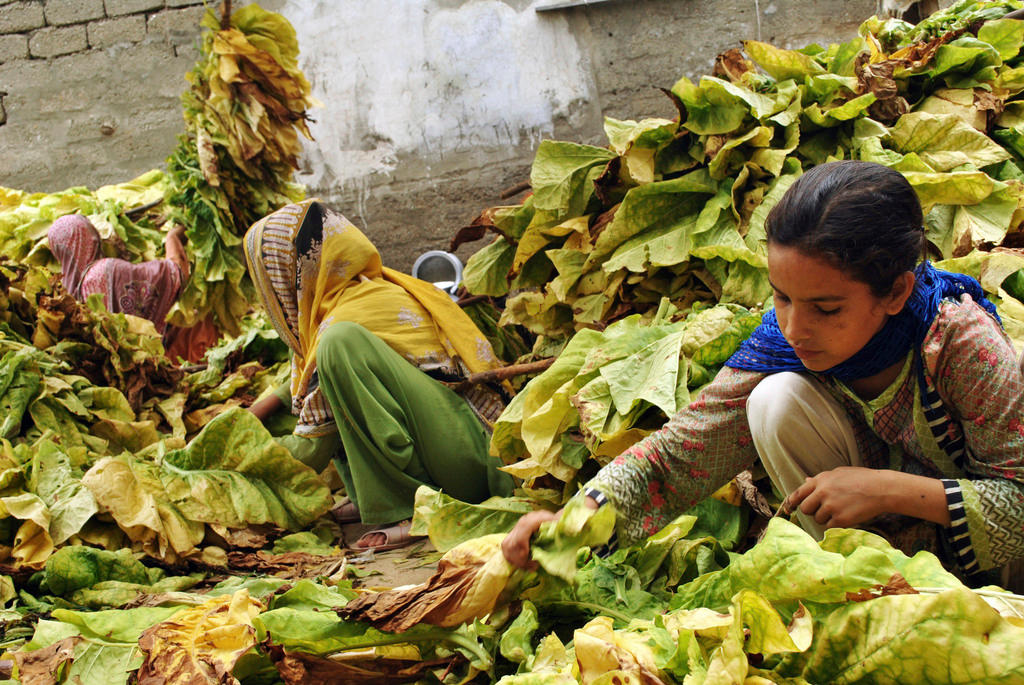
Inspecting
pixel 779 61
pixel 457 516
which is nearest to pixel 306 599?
pixel 457 516

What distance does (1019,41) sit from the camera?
2916mm

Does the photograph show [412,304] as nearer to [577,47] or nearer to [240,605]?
[240,605]

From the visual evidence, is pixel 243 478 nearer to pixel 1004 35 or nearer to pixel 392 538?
pixel 392 538

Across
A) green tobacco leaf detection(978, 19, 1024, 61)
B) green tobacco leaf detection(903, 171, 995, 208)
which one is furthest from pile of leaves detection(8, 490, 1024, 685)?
green tobacco leaf detection(978, 19, 1024, 61)

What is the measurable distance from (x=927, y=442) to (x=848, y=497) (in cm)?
20

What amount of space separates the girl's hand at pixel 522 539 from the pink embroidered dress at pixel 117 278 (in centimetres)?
397

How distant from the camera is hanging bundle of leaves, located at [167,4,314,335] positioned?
4266mm

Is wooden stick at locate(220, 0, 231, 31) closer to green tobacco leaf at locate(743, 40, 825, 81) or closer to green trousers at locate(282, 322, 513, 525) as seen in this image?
green trousers at locate(282, 322, 513, 525)

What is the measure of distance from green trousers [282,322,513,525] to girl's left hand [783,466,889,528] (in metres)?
1.74

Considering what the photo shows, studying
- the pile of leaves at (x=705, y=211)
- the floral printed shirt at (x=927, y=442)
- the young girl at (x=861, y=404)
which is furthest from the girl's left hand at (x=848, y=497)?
the pile of leaves at (x=705, y=211)

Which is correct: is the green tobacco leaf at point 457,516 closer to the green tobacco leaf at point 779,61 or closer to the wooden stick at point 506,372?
the wooden stick at point 506,372

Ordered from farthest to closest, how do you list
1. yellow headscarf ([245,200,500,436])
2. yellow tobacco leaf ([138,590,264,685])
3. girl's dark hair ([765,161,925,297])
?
yellow headscarf ([245,200,500,436]), yellow tobacco leaf ([138,590,264,685]), girl's dark hair ([765,161,925,297])

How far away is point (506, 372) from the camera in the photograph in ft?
9.67

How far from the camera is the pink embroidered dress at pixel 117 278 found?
A: 466cm
